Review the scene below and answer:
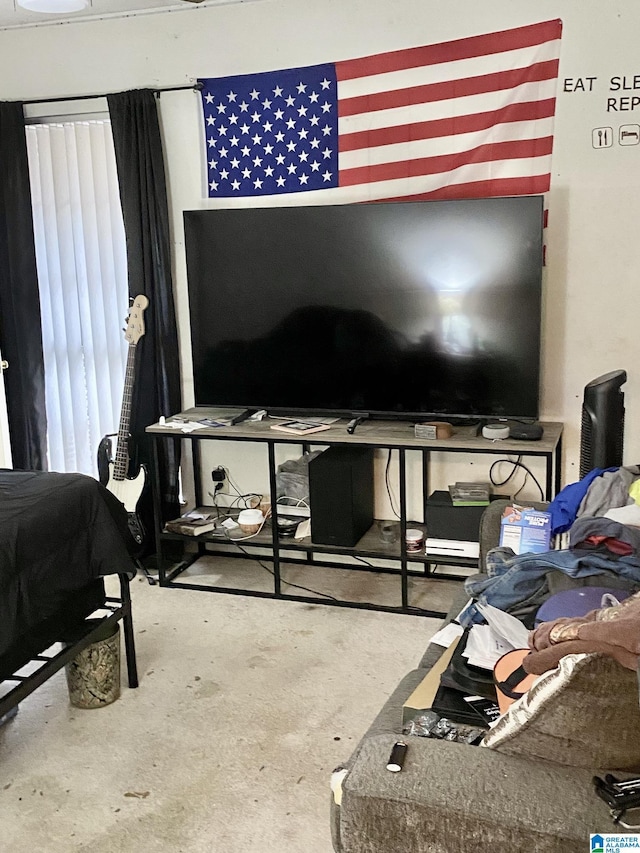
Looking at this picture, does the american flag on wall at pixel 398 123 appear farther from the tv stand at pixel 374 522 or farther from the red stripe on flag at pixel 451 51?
the tv stand at pixel 374 522

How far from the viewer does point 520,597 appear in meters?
2.35

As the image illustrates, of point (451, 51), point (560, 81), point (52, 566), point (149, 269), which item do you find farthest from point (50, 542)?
point (560, 81)

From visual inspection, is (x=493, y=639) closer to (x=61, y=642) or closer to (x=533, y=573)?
(x=533, y=573)

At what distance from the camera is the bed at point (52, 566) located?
2.47 meters

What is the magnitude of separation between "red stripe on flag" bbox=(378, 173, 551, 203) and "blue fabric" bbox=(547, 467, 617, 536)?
54.4 inches

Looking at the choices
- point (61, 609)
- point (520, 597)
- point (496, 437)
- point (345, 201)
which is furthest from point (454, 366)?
point (61, 609)

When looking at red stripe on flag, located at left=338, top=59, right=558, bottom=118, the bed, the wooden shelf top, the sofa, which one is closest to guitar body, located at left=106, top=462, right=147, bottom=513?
the wooden shelf top

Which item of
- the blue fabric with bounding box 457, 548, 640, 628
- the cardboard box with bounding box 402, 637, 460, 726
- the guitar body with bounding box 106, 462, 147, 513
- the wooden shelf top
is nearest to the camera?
the cardboard box with bounding box 402, 637, 460, 726

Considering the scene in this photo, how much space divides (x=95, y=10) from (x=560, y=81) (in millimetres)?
2090

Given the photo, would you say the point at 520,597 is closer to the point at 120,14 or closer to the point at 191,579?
the point at 191,579

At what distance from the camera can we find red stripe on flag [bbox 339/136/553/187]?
140 inches

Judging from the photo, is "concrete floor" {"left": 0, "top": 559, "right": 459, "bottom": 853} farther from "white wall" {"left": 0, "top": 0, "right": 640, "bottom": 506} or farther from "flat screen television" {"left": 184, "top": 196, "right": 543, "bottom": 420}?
"white wall" {"left": 0, "top": 0, "right": 640, "bottom": 506}

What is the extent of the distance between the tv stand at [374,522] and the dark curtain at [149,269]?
15cm

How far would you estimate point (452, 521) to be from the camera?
3.60 m
